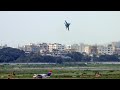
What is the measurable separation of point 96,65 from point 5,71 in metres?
1.68

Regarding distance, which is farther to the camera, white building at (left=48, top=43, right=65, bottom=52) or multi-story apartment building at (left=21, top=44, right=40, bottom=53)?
multi-story apartment building at (left=21, top=44, right=40, bottom=53)

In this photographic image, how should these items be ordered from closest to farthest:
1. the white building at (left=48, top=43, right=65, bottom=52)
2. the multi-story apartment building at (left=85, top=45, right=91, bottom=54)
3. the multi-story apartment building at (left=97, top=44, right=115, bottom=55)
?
the white building at (left=48, top=43, right=65, bottom=52), the multi-story apartment building at (left=85, top=45, right=91, bottom=54), the multi-story apartment building at (left=97, top=44, right=115, bottom=55)

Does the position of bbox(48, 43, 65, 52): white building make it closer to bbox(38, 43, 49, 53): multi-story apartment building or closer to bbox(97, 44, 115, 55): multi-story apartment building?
bbox(38, 43, 49, 53): multi-story apartment building

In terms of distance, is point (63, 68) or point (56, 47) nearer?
point (56, 47)

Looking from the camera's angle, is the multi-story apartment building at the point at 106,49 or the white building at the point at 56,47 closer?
the white building at the point at 56,47

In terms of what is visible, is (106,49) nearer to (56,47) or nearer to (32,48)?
(56,47)

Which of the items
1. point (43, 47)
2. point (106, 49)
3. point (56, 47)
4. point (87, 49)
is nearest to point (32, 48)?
point (43, 47)

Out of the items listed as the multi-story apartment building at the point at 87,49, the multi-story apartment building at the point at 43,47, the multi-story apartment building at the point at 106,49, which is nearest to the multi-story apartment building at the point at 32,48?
the multi-story apartment building at the point at 43,47

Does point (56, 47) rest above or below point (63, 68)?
above

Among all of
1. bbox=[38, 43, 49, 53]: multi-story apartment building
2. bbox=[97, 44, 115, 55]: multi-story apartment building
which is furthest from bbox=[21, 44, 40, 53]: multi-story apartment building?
bbox=[97, 44, 115, 55]: multi-story apartment building

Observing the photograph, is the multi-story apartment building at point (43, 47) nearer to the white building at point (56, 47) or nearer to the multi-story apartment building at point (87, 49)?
the white building at point (56, 47)

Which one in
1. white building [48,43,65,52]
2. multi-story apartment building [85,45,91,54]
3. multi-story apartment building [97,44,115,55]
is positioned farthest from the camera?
multi-story apartment building [97,44,115,55]
